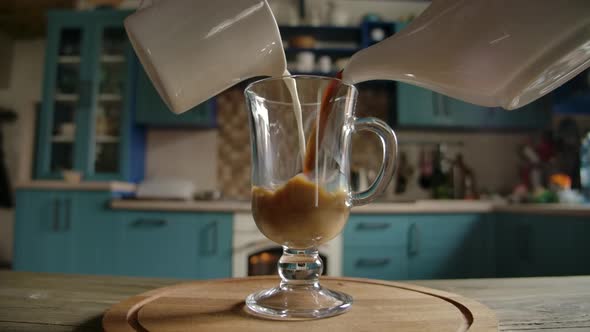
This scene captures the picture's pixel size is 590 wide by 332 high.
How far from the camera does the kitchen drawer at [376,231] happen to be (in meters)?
2.04

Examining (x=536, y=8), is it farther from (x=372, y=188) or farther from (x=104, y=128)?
(x=104, y=128)

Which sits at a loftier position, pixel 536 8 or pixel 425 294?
pixel 536 8

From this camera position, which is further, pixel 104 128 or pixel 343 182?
pixel 104 128

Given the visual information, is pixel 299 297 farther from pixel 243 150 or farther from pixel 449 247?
pixel 243 150

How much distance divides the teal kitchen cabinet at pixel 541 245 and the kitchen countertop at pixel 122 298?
1.30 meters

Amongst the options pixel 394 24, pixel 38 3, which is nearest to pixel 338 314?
pixel 394 24

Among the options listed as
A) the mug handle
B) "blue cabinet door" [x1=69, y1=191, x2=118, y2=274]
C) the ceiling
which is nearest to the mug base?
the mug handle

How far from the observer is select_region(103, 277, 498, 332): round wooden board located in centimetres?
35

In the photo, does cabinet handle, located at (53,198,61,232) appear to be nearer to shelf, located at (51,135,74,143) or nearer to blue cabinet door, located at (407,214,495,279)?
shelf, located at (51,135,74,143)

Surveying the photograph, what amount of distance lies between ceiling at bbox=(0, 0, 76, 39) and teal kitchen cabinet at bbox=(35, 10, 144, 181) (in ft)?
2.61

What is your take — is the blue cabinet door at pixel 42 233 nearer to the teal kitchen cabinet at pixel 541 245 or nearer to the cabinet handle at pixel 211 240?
the cabinet handle at pixel 211 240

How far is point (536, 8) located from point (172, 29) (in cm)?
33

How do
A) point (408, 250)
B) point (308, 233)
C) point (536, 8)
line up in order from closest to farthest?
point (536, 8) < point (308, 233) < point (408, 250)

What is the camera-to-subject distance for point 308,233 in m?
0.46
